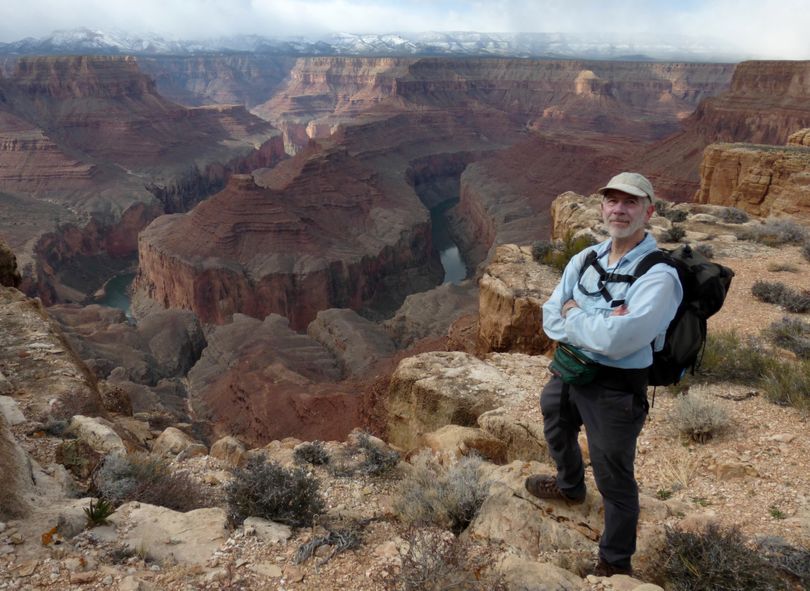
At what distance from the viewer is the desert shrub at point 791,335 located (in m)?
7.50

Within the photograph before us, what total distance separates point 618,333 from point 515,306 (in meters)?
8.24

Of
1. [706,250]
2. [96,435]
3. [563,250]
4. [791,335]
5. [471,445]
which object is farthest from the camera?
[563,250]

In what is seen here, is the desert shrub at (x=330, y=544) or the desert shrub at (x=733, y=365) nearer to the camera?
the desert shrub at (x=330, y=544)

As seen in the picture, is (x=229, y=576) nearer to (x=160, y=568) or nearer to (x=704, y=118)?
(x=160, y=568)

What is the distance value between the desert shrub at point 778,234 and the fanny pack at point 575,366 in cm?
1279

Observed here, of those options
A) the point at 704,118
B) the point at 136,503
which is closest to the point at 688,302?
the point at 136,503

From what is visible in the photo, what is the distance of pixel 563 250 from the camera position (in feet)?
42.3

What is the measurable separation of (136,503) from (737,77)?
6533cm

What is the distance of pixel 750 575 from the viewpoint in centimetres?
317

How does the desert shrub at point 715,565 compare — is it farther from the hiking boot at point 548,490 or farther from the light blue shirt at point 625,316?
the light blue shirt at point 625,316

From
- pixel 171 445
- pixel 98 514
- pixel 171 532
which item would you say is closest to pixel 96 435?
pixel 171 445

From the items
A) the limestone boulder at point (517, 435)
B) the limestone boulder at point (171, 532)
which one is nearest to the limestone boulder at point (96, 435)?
the limestone boulder at point (171, 532)

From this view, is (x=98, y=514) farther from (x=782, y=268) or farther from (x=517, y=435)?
(x=782, y=268)

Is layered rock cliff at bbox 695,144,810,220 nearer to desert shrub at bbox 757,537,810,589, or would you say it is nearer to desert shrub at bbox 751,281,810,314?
desert shrub at bbox 751,281,810,314
